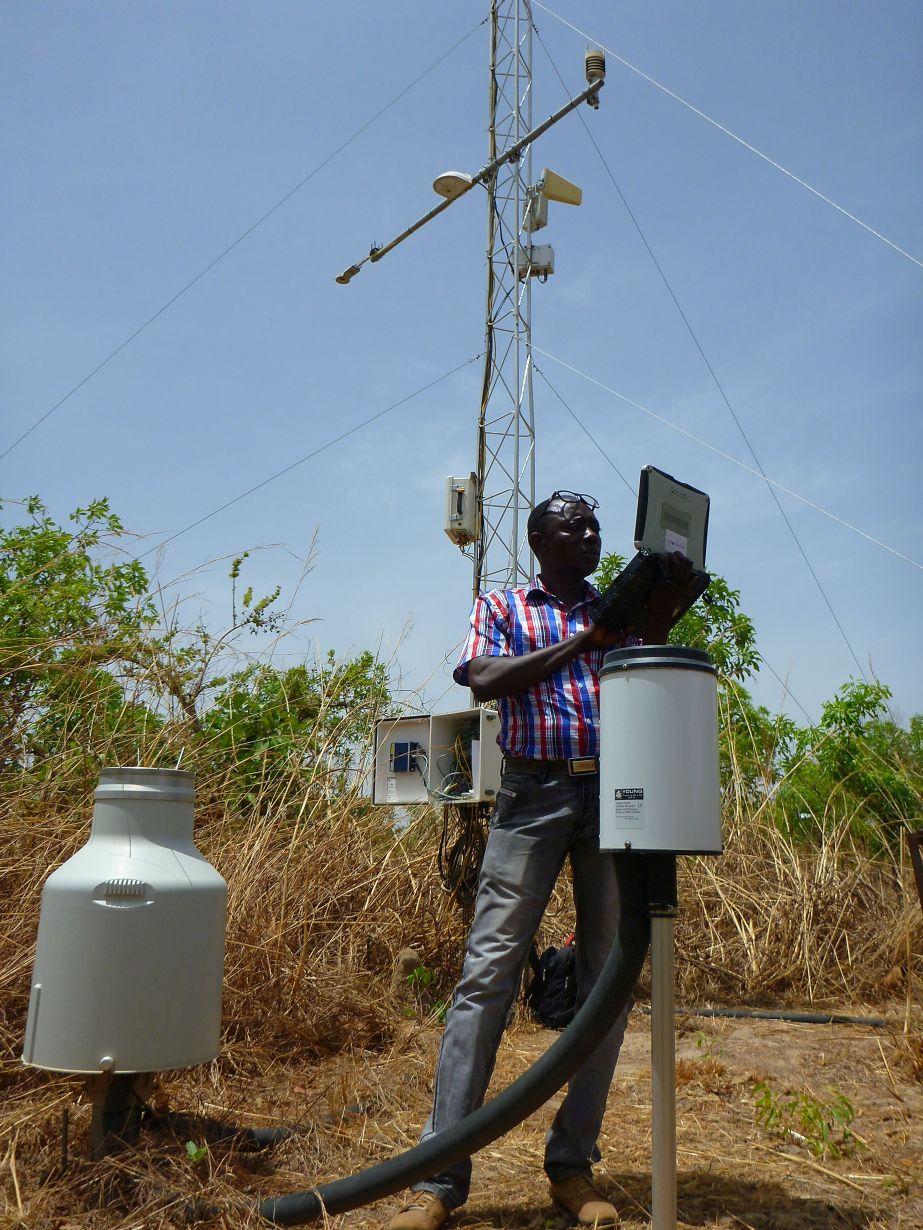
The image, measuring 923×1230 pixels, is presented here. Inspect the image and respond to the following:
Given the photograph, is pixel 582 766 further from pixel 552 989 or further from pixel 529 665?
pixel 552 989

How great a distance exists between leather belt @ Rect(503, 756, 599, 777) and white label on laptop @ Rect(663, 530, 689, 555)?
20.6 inches

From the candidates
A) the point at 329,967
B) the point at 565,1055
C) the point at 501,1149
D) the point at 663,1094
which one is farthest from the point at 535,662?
the point at 329,967

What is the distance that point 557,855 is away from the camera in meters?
2.37

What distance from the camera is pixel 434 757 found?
15.0 ft

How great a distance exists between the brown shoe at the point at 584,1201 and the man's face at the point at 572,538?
1393 mm

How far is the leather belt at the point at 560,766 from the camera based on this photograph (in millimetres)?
2357

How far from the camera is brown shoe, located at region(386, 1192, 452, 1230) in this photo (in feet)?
6.68

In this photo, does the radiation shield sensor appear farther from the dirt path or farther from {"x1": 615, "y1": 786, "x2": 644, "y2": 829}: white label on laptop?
the dirt path

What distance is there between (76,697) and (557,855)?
2299 mm

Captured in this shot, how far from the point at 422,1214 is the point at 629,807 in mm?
983

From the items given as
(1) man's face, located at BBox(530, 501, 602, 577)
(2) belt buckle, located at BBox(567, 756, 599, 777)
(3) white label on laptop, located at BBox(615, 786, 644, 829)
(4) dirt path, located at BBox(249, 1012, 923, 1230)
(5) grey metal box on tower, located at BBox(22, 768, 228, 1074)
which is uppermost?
(1) man's face, located at BBox(530, 501, 602, 577)

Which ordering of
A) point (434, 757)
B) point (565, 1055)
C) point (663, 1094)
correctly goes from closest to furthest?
point (663, 1094) < point (565, 1055) < point (434, 757)

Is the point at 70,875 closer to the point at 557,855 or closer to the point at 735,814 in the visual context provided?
the point at 557,855

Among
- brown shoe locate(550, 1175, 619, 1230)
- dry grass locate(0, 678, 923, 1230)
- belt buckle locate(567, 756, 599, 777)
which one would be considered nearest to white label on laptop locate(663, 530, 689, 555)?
belt buckle locate(567, 756, 599, 777)
